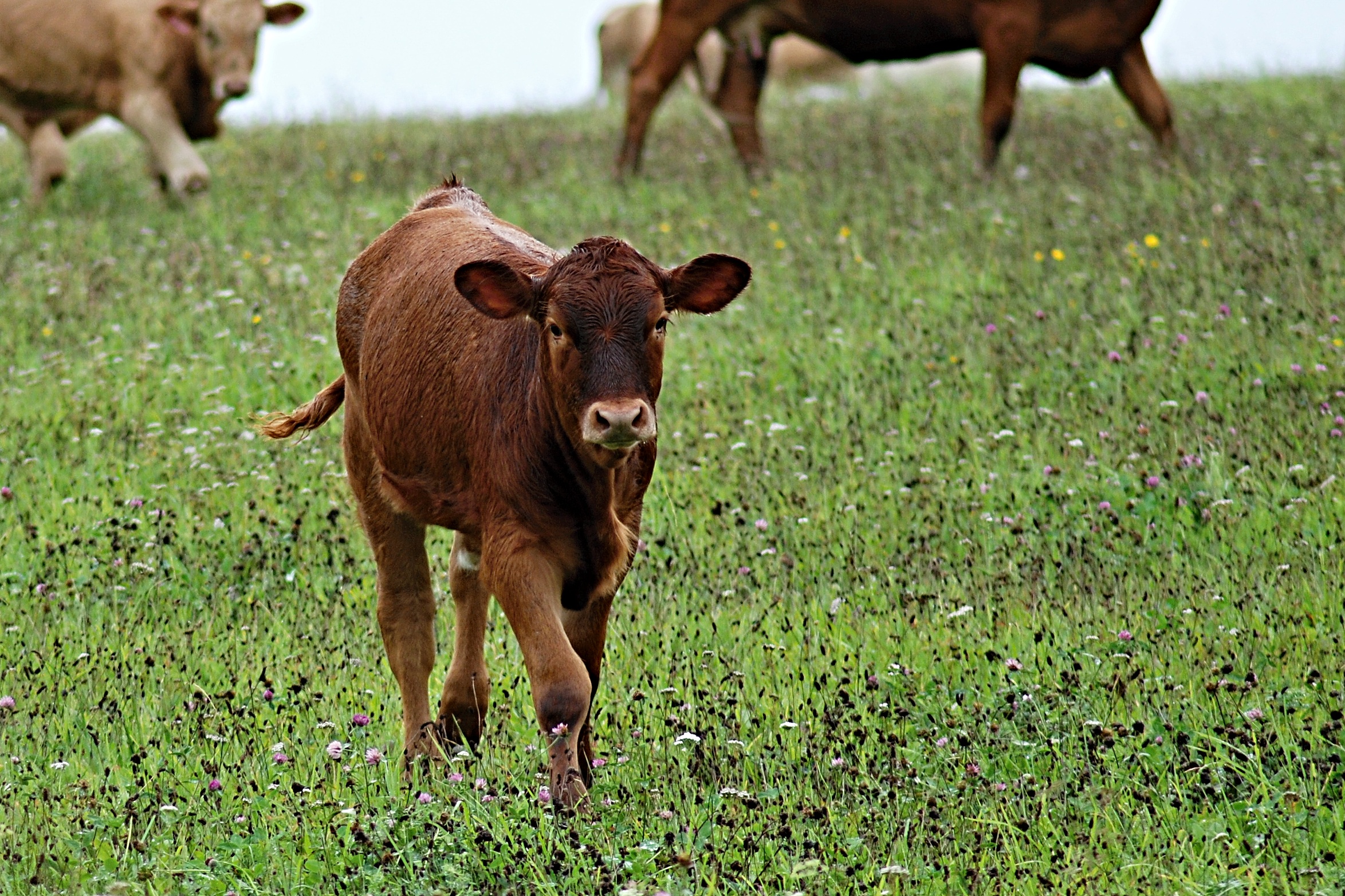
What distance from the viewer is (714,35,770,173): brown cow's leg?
45.7 ft

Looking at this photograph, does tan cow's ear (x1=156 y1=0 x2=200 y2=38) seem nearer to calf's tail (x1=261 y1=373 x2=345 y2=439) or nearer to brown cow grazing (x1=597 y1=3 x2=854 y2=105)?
brown cow grazing (x1=597 y1=3 x2=854 y2=105)

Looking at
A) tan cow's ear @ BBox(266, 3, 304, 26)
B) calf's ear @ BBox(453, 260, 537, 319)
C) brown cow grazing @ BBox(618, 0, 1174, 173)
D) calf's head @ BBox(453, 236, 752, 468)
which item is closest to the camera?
calf's head @ BBox(453, 236, 752, 468)

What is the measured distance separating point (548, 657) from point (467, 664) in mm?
1031

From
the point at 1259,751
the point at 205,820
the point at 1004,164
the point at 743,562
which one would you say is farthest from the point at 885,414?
the point at 1004,164

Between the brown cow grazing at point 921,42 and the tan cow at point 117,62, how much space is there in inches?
133

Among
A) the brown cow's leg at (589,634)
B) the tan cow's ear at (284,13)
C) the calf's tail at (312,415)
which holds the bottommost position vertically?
the tan cow's ear at (284,13)

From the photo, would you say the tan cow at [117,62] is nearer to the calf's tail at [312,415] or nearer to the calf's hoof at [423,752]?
the calf's tail at [312,415]

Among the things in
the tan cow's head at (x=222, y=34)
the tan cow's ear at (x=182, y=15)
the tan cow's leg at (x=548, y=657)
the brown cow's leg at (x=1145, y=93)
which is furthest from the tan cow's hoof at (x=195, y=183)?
the tan cow's leg at (x=548, y=657)

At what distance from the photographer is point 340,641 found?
638cm

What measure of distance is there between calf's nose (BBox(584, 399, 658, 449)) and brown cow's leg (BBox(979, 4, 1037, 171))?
355 inches

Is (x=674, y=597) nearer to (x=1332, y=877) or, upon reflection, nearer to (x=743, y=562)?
(x=743, y=562)

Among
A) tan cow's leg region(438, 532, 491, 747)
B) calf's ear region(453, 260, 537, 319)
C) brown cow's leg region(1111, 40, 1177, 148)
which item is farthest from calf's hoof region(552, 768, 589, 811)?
brown cow's leg region(1111, 40, 1177, 148)

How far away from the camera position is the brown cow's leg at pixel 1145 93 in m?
12.8

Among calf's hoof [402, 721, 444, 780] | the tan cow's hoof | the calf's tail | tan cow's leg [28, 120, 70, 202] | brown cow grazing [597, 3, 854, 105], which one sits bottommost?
brown cow grazing [597, 3, 854, 105]
